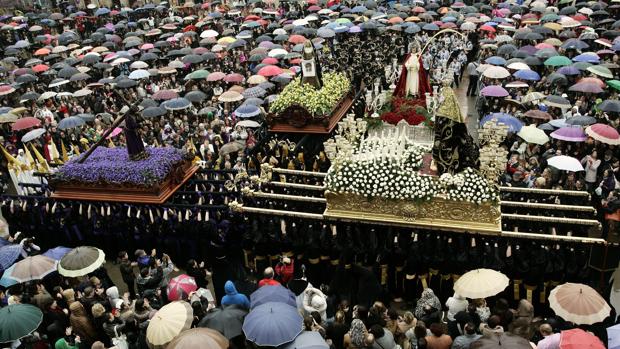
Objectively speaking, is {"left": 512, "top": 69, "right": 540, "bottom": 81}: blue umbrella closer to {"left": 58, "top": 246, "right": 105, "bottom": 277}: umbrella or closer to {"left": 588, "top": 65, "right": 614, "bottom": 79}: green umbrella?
{"left": 588, "top": 65, "right": 614, "bottom": 79}: green umbrella

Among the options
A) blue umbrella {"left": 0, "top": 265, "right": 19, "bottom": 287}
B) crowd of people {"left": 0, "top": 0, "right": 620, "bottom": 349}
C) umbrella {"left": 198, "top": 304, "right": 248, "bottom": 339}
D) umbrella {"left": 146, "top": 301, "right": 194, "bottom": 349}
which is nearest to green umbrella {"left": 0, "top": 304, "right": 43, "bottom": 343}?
crowd of people {"left": 0, "top": 0, "right": 620, "bottom": 349}

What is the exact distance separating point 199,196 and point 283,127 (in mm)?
4408

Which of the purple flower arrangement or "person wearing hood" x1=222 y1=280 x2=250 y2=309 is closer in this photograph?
"person wearing hood" x1=222 y1=280 x2=250 y2=309

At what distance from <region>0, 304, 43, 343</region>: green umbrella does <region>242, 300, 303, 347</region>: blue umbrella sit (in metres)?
3.46

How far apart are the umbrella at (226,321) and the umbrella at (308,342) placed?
90cm

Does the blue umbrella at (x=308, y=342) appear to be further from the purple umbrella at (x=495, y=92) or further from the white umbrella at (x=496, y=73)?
the white umbrella at (x=496, y=73)

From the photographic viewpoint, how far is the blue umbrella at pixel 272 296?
25.2ft

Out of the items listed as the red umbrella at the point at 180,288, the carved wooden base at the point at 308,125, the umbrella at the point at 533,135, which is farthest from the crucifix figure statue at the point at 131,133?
the umbrella at the point at 533,135

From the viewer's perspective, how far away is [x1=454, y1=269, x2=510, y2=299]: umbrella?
761cm

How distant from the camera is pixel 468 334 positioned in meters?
6.85

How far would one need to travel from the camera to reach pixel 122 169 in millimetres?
12211

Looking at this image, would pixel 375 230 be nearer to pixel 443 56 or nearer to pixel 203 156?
pixel 203 156

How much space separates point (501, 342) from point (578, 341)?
3.07 ft

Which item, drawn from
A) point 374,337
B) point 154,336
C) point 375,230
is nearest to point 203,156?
point 375,230
